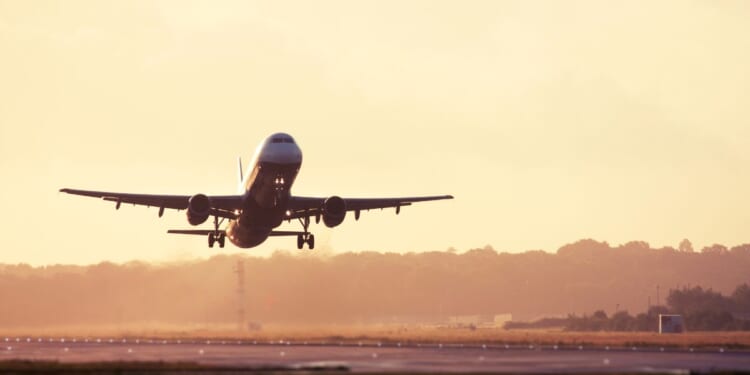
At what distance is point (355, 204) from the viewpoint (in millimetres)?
94250

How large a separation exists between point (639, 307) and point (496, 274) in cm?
2335

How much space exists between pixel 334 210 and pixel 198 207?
8932 mm

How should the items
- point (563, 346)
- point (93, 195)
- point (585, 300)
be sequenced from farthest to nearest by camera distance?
point (585, 300)
point (93, 195)
point (563, 346)

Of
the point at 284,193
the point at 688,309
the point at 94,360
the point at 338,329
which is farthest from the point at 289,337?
the point at 688,309

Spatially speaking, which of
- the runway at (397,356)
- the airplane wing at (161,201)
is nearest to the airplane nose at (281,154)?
the airplane wing at (161,201)

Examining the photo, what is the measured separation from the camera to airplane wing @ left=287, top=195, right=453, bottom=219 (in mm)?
89188

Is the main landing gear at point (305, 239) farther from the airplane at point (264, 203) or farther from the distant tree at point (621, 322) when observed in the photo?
the distant tree at point (621, 322)

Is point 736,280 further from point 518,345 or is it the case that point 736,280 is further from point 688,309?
point 518,345

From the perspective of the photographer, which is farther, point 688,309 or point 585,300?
point 585,300

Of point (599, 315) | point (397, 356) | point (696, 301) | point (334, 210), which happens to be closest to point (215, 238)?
point (334, 210)

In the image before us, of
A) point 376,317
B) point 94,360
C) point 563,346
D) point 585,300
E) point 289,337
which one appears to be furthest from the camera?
point 585,300

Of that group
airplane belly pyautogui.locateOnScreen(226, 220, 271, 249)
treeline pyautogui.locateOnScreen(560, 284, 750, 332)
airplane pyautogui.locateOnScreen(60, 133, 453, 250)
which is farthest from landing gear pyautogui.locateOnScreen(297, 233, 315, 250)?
treeline pyautogui.locateOnScreen(560, 284, 750, 332)

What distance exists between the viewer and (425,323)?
132m

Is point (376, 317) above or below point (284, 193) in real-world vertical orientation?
below
